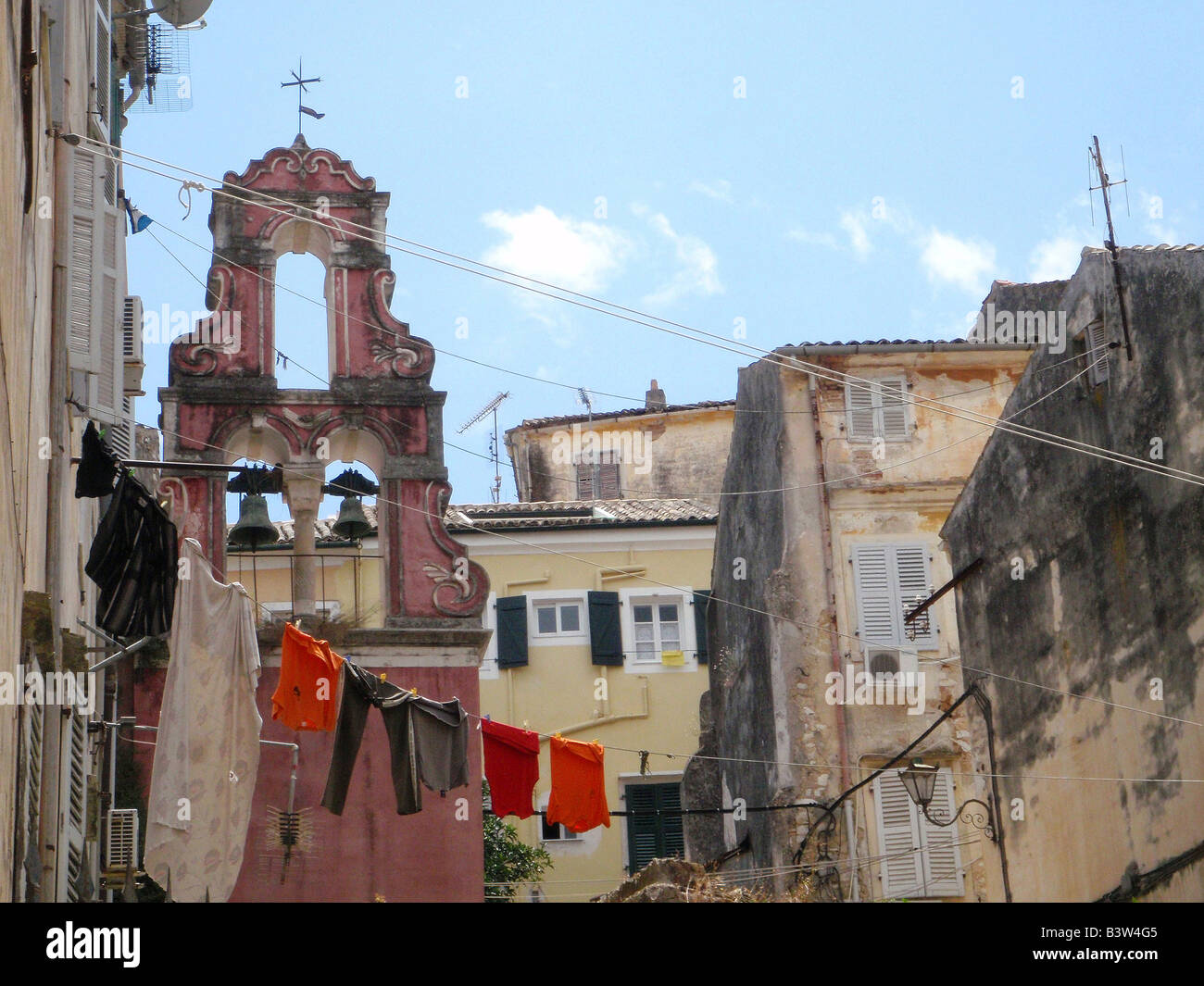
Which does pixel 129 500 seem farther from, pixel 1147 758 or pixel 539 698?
pixel 539 698

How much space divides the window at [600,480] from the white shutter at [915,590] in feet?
49.9

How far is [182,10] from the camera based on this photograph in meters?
22.8

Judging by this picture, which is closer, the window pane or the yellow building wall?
the yellow building wall

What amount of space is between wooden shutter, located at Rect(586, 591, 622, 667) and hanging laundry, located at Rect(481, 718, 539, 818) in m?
13.4

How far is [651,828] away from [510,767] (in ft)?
43.0

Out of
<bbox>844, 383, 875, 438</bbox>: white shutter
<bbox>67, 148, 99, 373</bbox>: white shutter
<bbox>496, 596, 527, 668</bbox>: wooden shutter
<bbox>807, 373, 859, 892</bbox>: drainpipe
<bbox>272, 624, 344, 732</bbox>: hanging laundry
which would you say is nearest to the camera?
<bbox>67, 148, 99, 373</bbox>: white shutter

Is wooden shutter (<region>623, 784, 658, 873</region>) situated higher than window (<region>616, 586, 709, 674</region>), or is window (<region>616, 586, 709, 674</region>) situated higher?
window (<region>616, 586, 709, 674</region>)

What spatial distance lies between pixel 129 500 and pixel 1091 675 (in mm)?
7883

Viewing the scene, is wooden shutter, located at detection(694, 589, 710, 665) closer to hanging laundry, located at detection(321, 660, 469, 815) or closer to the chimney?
the chimney

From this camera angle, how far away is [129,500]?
1324cm

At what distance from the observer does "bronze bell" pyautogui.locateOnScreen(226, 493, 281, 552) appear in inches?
854

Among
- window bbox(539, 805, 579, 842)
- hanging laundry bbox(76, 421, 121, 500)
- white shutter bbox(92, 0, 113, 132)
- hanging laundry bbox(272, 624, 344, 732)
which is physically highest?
white shutter bbox(92, 0, 113, 132)

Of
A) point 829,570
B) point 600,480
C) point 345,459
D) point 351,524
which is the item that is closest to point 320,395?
point 345,459

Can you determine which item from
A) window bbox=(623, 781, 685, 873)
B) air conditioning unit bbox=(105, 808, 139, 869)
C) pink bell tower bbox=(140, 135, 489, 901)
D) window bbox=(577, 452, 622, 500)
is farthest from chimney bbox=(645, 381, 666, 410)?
air conditioning unit bbox=(105, 808, 139, 869)
